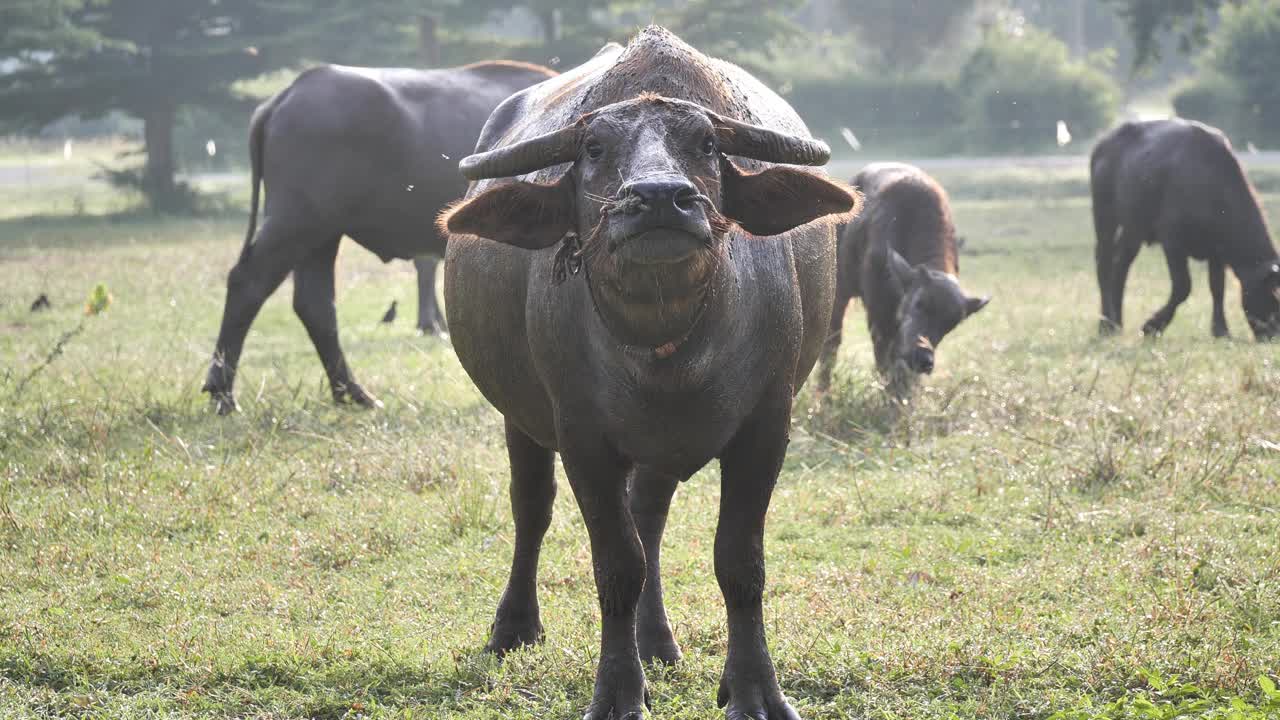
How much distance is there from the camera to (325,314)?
29.6 feet

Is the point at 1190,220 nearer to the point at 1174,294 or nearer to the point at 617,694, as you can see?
the point at 1174,294

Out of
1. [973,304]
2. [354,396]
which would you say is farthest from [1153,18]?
[354,396]

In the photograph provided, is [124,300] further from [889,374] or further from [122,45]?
[122,45]

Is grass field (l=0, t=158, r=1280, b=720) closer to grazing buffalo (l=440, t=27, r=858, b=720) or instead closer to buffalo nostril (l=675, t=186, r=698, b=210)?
grazing buffalo (l=440, t=27, r=858, b=720)

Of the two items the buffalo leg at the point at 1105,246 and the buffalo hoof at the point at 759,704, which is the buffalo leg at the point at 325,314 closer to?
the buffalo hoof at the point at 759,704

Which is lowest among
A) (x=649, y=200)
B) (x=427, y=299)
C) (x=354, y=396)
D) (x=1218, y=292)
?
(x=427, y=299)

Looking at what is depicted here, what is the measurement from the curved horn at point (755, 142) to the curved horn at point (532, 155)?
1.20 ft

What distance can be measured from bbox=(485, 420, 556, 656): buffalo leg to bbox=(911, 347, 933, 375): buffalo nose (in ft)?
12.3

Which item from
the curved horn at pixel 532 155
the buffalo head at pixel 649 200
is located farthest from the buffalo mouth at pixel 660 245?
the curved horn at pixel 532 155

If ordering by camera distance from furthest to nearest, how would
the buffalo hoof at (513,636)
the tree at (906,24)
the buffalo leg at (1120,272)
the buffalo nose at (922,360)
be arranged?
1. the tree at (906,24)
2. the buffalo leg at (1120,272)
3. the buffalo nose at (922,360)
4. the buffalo hoof at (513,636)

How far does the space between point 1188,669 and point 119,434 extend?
18.7ft

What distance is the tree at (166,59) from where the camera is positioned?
26.0 metres

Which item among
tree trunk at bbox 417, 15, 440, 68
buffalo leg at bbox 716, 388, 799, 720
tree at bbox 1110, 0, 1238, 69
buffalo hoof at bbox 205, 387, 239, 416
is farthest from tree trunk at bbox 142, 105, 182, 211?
buffalo leg at bbox 716, 388, 799, 720

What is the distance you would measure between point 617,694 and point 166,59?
2486 centimetres
